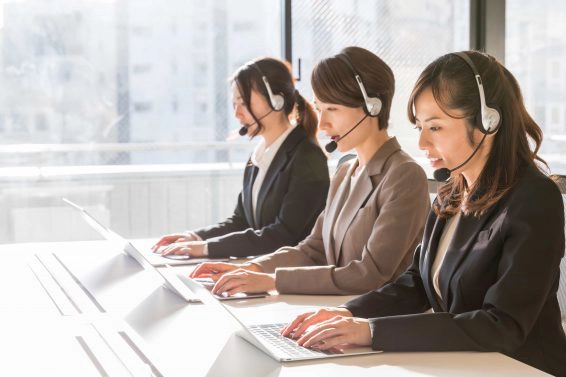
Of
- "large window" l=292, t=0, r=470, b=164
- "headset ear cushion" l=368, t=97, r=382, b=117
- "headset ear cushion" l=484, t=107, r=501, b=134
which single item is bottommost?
"headset ear cushion" l=484, t=107, r=501, b=134

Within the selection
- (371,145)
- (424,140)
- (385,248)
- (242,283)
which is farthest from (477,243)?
(371,145)

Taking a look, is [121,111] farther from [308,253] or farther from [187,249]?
[308,253]

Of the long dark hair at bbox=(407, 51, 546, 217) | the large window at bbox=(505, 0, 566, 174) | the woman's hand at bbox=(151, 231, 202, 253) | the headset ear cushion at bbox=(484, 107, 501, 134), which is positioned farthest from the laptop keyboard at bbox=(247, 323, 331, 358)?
the large window at bbox=(505, 0, 566, 174)

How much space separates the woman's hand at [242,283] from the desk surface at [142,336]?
0.13ft

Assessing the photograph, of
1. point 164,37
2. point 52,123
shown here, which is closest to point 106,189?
point 52,123

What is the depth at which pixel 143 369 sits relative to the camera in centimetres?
152

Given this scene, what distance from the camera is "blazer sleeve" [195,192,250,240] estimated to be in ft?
10.6

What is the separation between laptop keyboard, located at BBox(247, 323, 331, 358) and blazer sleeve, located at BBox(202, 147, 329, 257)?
105cm

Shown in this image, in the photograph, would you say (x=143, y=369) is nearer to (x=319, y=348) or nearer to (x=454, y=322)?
(x=319, y=348)

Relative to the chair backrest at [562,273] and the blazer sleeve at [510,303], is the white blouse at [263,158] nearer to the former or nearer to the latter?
the chair backrest at [562,273]

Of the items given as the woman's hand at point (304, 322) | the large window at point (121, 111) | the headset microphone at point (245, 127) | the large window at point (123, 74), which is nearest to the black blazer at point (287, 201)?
the headset microphone at point (245, 127)

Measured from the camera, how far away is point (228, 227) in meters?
3.29

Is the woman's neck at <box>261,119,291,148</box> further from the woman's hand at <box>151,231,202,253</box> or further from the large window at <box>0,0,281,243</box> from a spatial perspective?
the large window at <box>0,0,281,243</box>

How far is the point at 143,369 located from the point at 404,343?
452mm
